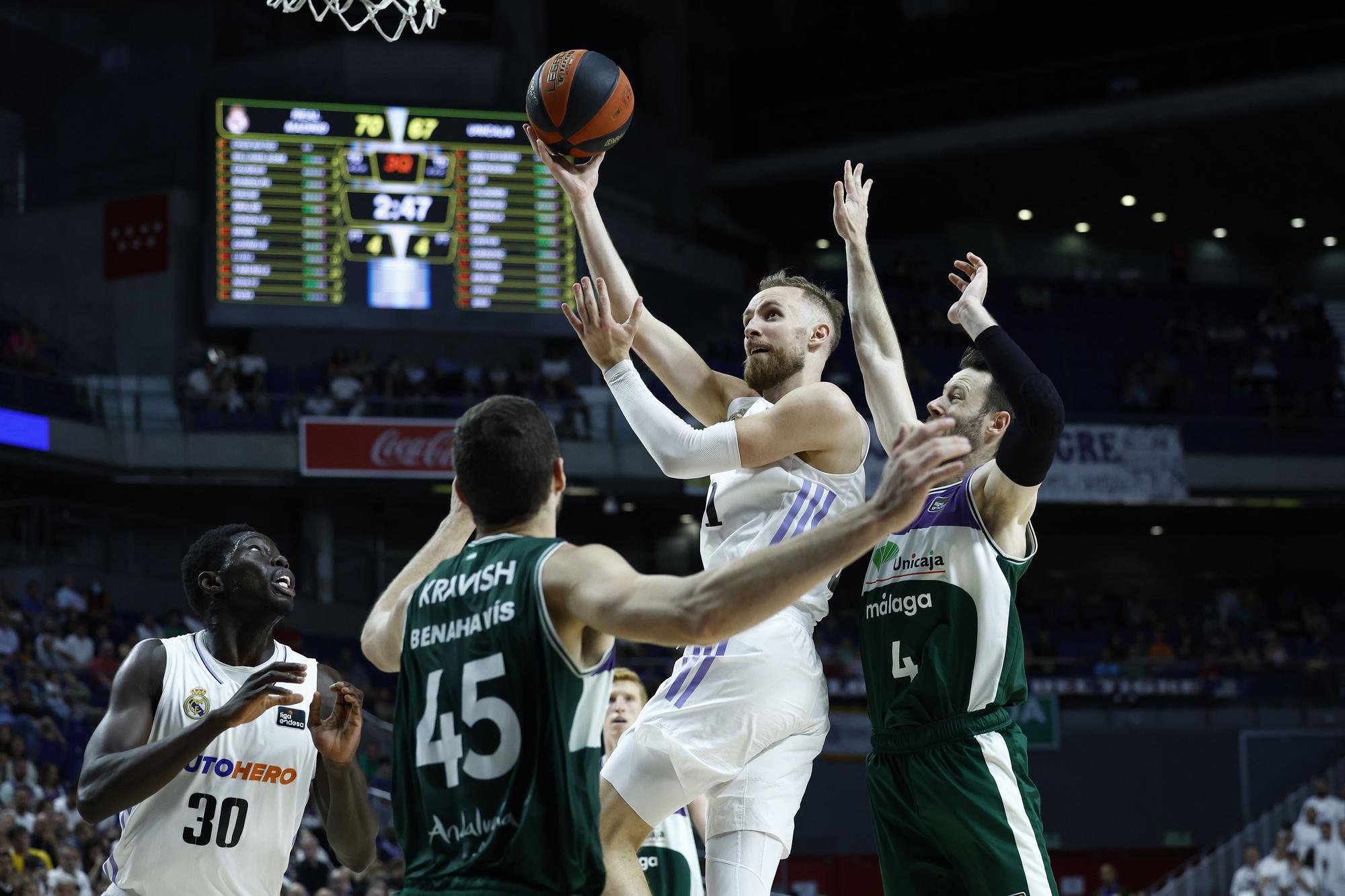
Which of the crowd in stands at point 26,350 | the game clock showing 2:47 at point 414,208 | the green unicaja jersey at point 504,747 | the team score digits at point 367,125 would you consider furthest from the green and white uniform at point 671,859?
the crowd in stands at point 26,350

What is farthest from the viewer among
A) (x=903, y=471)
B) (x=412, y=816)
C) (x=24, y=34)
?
(x=24, y=34)

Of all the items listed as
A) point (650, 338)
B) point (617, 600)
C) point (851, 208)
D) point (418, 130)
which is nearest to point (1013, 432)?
point (851, 208)

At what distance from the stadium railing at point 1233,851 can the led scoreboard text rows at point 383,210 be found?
11.2 m

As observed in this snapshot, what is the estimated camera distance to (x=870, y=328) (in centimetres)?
512

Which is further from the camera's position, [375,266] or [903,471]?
[375,266]

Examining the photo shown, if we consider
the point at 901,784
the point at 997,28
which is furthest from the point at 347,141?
the point at 901,784

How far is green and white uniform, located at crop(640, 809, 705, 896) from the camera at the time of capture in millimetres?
6000

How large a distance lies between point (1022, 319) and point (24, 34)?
17366 millimetres

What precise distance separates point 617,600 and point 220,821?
7.03 ft

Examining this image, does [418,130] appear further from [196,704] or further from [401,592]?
[401,592]

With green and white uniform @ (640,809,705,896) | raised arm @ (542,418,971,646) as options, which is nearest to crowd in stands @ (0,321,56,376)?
green and white uniform @ (640,809,705,896)

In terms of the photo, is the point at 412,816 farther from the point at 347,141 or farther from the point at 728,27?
the point at 728,27

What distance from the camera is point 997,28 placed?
85.9ft

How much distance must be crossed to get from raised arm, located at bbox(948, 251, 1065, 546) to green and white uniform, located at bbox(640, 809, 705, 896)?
2.06 m
